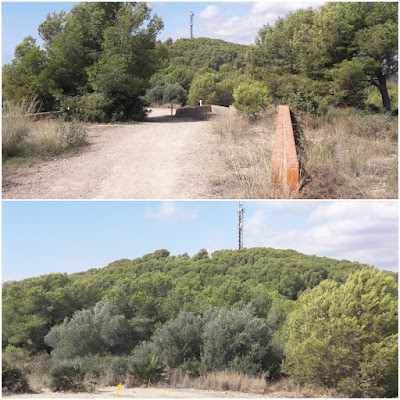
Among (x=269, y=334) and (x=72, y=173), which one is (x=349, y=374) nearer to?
(x=269, y=334)

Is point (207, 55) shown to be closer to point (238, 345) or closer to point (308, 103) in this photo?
point (308, 103)

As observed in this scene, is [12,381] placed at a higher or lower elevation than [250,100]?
lower

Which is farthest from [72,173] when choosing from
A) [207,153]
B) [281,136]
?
[281,136]

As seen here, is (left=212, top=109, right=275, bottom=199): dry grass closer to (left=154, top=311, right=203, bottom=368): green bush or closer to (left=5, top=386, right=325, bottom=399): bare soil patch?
(left=5, top=386, right=325, bottom=399): bare soil patch

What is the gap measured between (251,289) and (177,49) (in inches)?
1904

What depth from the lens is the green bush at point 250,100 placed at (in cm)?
1558

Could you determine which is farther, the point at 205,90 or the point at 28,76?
the point at 205,90

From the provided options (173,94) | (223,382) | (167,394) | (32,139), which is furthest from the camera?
(173,94)

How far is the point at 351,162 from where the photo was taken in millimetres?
8391

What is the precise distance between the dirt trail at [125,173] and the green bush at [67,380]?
5.35m

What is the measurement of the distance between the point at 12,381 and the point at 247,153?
7884 millimetres

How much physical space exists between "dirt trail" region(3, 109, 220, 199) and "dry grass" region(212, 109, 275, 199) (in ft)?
1.29

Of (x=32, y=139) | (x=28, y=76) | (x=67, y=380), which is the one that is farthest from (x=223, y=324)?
(x=28, y=76)

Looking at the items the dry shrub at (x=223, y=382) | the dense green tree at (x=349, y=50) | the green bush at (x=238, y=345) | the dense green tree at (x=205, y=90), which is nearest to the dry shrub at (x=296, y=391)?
→ the dry shrub at (x=223, y=382)
